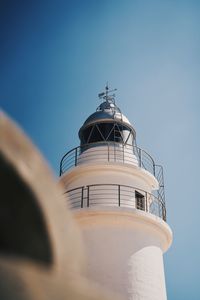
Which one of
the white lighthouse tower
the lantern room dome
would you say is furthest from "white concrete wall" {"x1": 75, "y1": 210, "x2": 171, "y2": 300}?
the lantern room dome

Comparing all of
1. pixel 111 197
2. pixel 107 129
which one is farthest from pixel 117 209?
pixel 107 129

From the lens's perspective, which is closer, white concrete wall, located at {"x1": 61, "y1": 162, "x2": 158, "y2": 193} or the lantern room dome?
white concrete wall, located at {"x1": 61, "y1": 162, "x2": 158, "y2": 193}

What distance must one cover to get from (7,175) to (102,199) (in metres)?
9.72

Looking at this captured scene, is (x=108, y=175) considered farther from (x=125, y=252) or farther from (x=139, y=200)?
(x=125, y=252)

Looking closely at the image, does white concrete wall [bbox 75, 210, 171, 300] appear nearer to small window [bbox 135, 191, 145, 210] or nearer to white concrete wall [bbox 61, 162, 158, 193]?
small window [bbox 135, 191, 145, 210]

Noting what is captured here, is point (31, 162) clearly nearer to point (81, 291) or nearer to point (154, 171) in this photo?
point (81, 291)

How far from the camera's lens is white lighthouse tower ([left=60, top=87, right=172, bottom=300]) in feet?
29.6

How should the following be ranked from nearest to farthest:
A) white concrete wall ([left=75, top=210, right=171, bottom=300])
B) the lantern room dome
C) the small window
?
white concrete wall ([left=75, top=210, right=171, bottom=300]) → the small window → the lantern room dome

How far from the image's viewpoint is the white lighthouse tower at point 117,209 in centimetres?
901

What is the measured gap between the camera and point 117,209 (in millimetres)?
9555

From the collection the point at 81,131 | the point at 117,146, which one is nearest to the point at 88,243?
the point at 117,146

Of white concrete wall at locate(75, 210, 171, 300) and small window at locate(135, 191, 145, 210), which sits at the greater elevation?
small window at locate(135, 191, 145, 210)

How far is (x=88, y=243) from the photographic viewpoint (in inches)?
370

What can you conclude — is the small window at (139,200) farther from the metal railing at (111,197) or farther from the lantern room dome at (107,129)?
the lantern room dome at (107,129)
